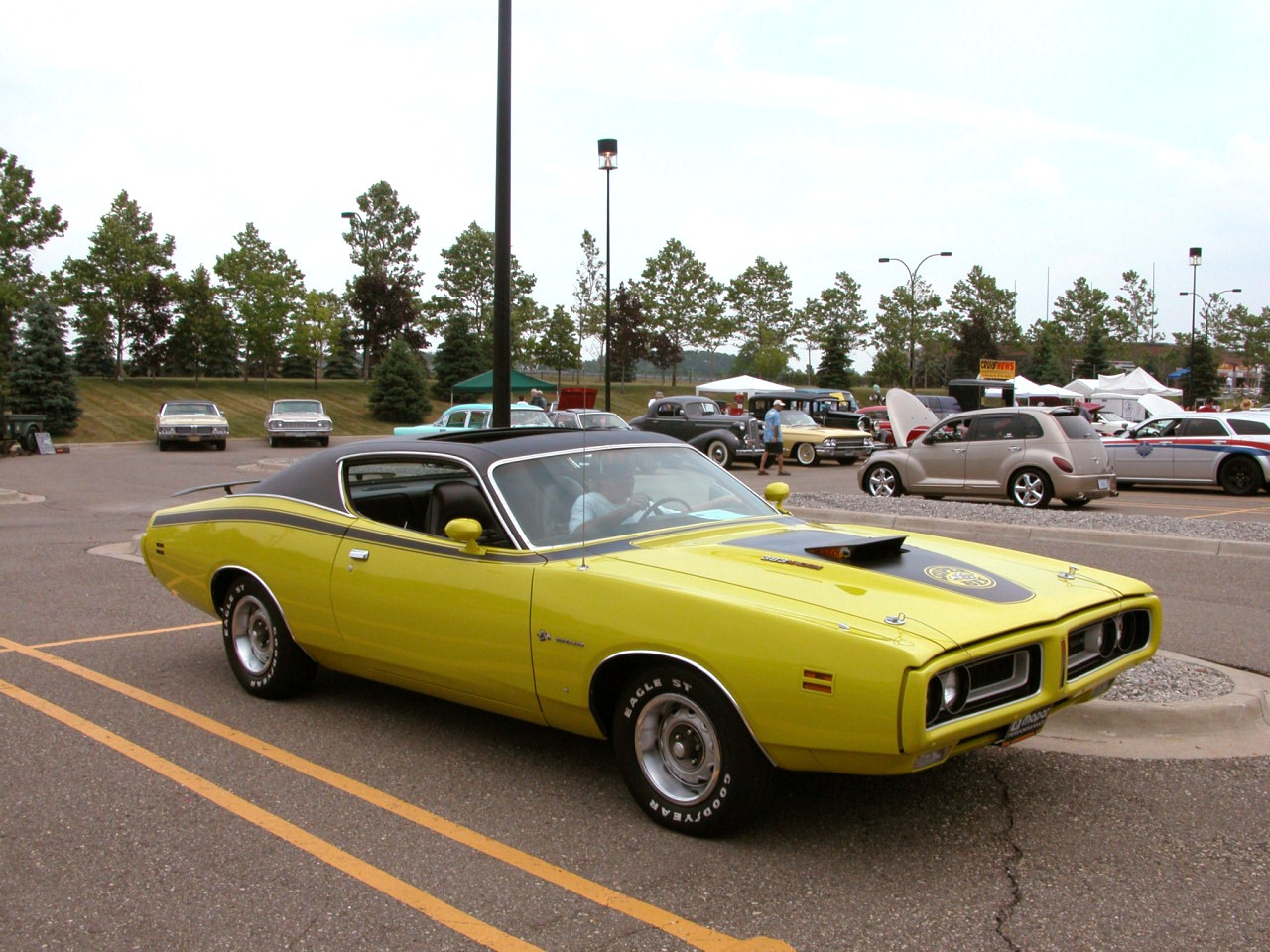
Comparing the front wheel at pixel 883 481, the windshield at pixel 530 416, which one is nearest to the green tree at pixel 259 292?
the windshield at pixel 530 416

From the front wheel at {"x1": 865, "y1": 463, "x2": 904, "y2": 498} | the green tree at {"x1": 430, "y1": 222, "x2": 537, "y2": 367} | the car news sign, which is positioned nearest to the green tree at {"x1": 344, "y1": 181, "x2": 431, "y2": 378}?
the green tree at {"x1": 430, "y1": 222, "x2": 537, "y2": 367}

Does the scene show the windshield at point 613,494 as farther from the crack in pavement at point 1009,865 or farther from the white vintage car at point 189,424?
the white vintage car at point 189,424

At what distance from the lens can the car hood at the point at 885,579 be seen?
363cm

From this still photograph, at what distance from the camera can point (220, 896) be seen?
3.56 meters

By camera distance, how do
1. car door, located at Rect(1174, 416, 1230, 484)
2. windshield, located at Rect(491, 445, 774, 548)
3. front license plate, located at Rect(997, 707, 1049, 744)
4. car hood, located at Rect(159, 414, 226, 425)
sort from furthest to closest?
car hood, located at Rect(159, 414, 226, 425), car door, located at Rect(1174, 416, 1230, 484), windshield, located at Rect(491, 445, 774, 548), front license plate, located at Rect(997, 707, 1049, 744)

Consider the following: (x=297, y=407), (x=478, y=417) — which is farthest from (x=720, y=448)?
(x=297, y=407)

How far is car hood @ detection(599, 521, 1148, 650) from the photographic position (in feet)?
11.9

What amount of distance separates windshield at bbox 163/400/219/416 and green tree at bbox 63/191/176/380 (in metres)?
14.6

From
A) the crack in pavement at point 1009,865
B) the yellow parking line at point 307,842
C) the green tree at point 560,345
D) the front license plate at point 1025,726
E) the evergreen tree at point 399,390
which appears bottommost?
the yellow parking line at point 307,842

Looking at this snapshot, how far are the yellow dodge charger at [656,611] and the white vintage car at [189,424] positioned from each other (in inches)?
1171

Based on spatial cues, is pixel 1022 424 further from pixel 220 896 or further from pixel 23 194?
pixel 23 194

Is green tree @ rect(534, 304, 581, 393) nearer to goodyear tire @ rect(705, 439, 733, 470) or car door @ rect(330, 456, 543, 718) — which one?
goodyear tire @ rect(705, 439, 733, 470)

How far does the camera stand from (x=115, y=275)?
155 ft

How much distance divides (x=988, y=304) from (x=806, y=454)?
5363cm
